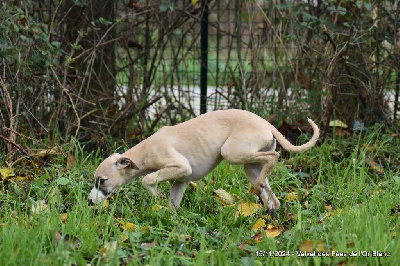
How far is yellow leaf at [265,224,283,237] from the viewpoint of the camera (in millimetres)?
4371

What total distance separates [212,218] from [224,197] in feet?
2.03

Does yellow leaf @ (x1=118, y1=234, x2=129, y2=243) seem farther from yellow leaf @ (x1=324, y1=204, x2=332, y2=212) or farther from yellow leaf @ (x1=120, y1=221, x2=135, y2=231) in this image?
yellow leaf @ (x1=324, y1=204, x2=332, y2=212)

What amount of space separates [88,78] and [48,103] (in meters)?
0.65

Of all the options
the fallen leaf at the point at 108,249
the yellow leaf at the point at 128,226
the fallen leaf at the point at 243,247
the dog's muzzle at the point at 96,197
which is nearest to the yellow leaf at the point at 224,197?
the dog's muzzle at the point at 96,197

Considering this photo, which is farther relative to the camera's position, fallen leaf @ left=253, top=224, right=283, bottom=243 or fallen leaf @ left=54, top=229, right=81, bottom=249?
fallen leaf @ left=253, top=224, right=283, bottom=243

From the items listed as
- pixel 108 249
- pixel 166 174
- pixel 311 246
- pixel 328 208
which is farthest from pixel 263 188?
pixel 108 249

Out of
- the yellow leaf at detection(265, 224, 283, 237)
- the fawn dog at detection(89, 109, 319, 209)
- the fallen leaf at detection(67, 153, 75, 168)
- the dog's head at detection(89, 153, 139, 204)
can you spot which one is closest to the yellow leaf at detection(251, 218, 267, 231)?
the yellow leaf at detection(265, 224, 283, 237)

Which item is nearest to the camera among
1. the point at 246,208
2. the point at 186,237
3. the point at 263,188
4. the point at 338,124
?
the point at 186,237

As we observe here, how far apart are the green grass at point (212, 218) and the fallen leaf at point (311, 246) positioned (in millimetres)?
38

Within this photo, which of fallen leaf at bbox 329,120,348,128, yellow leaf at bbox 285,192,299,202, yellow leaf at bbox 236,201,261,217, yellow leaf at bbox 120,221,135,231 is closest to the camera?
yellow leaf at bbox 120,221,135,231

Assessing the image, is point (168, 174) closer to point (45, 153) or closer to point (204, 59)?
point (45, 153)

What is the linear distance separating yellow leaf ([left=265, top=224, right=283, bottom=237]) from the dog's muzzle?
4.34ft

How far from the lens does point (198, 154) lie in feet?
17.2

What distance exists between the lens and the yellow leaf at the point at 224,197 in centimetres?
548
